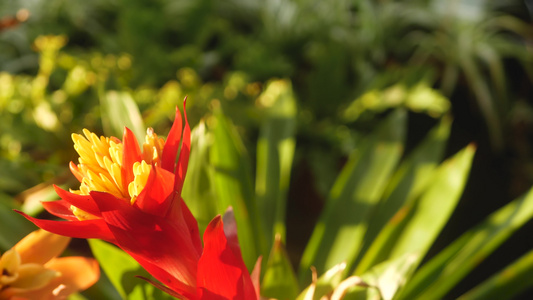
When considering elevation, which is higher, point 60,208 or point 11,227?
point 11,227

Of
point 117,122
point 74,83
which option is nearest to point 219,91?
point 74,83

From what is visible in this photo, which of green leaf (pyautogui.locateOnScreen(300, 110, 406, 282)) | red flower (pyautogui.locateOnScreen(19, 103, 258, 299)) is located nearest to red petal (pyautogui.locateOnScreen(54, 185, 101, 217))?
red flower (pyautogui.locateOnScreen(19, 103, 258, 299))

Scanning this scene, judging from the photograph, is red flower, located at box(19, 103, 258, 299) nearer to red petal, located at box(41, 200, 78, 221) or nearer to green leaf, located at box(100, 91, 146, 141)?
red petal, located at box(41, 200, 78, 221)

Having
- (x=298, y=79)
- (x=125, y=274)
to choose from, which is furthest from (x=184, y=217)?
(x=298, y=79)

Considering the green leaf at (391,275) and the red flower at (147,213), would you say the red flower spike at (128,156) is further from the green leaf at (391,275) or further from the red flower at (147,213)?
the green leaf at (391,275)

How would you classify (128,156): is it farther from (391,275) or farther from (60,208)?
(391,275)

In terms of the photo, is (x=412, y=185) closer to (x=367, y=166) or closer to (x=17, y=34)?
(x=367, y=166)
